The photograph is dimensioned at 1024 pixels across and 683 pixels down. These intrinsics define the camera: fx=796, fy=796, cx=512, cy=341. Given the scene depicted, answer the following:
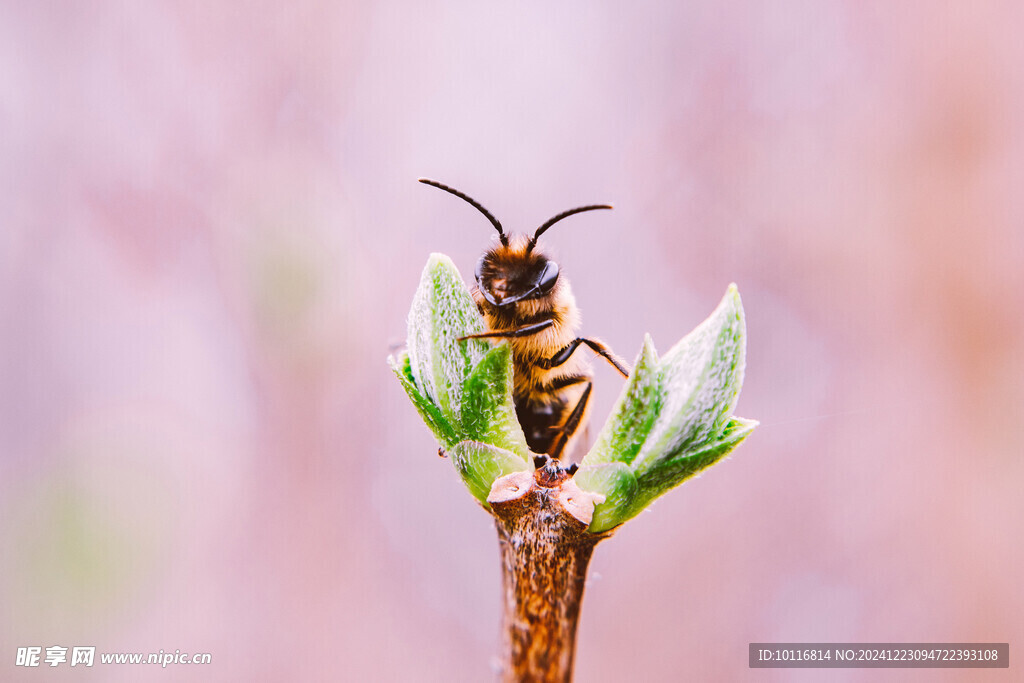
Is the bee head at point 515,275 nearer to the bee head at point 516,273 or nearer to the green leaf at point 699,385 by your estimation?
the bee head at point 516,273

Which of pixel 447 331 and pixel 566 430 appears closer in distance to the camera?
pixel 447 331

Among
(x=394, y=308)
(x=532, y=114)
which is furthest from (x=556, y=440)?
(x=532, y=114)

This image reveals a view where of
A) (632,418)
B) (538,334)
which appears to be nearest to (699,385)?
(632,418)

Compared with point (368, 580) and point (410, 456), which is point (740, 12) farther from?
point (368, 580)

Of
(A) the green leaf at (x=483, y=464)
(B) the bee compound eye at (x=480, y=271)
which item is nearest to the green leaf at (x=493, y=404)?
(A) the green leaf at (x=483, y=464)

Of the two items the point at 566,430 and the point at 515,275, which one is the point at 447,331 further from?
the point at 566,430

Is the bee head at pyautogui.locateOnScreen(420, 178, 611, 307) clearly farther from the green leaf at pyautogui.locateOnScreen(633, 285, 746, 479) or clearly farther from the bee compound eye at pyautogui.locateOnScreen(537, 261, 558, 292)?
the green leaf at pyautogui.locateOnScreen(633, 285, 746, 479)

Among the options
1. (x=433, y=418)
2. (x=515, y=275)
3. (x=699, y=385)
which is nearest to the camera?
(x=699, y=385)
